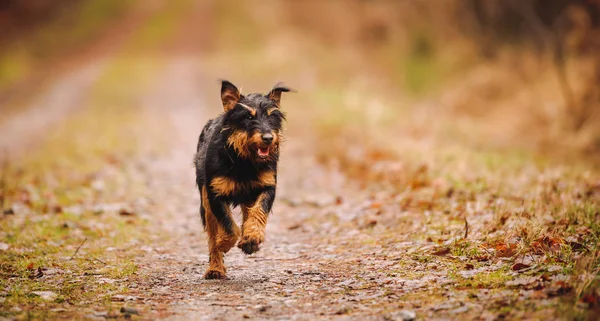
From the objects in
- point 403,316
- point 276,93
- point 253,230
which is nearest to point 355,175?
point 276,93

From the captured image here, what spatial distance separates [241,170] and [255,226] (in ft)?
2.06

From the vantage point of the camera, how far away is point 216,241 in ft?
20.6

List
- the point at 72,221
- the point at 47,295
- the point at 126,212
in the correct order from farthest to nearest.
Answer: the point at 126,212, the point at 72,221, the point at 47,295

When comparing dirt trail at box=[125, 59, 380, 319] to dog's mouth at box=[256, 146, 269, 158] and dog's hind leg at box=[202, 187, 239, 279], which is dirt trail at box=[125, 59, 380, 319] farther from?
dog's mouth at box=[256, 146, 269, 158]

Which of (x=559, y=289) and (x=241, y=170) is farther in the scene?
(x=241, y=170)

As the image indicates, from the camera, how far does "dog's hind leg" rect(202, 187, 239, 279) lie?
20.2 ft

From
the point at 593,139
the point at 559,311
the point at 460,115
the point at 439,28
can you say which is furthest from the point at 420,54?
the point at 559,311

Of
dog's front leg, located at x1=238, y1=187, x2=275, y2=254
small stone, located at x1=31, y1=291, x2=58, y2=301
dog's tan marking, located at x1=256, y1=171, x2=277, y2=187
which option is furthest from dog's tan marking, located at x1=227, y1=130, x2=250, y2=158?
small stone, located at x1=31, y1=291, x2=58, y2=301

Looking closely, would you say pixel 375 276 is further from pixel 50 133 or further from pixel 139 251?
Result: pixel 50 133

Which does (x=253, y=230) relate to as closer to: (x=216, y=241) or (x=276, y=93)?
(x=216, y=241)

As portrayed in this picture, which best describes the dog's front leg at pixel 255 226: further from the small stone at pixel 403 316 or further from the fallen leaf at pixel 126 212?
the fallen leaf at pixel 126 212

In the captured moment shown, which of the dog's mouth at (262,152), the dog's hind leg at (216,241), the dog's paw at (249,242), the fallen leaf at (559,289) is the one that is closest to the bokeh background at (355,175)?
the fallen leaf at (559,289)

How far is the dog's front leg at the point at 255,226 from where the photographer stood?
5867mm

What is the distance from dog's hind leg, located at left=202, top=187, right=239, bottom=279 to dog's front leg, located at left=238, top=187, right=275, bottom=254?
27 centimetres
